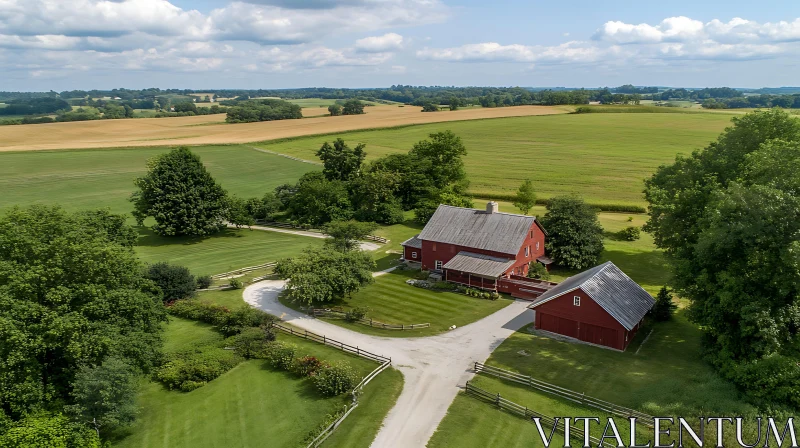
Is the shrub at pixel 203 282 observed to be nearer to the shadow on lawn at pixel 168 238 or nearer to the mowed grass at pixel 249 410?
the mowed grass at pixel 249 410

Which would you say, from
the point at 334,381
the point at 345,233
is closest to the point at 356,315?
the point at 334,381

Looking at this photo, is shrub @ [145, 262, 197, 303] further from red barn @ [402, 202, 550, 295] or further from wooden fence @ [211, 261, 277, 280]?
red barn @ [402, 202, 550, 295]

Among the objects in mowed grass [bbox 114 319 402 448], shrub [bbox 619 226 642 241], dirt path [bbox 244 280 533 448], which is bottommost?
mowed grass [bbox 114 319 402 448]

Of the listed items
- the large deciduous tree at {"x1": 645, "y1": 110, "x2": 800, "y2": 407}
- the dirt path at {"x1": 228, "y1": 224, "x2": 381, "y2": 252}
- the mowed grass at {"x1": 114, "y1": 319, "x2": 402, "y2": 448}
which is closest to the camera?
the mowed grass at {"x1": 114, "y1": 319, "x2": 402, "y2": 448}

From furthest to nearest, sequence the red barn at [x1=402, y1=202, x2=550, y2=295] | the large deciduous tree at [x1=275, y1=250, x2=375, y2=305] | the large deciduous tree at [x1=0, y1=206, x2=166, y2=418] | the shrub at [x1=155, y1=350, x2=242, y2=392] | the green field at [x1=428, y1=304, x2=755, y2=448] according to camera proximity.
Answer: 1. the red barn at [x1=402, y1=202, x2=550, y2=295]
2. the large deciduous tree at [x1=275, y1=250, x2=375, y2=305]
3. the shrub at [x1=155, y1=350, x2=242, y2=392]
4. the green field at [x1=428, y1=304, x2=755, y2=448]
5. the large deciduous tree at [x1=0, y1=206, x2=166, y2=418]

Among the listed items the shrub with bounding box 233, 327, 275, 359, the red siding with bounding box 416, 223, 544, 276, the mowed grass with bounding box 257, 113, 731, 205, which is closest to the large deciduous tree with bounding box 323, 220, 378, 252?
the red siding with bounding box 416, 223, 544, 276

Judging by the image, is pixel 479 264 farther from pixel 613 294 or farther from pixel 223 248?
pixel 223 248
